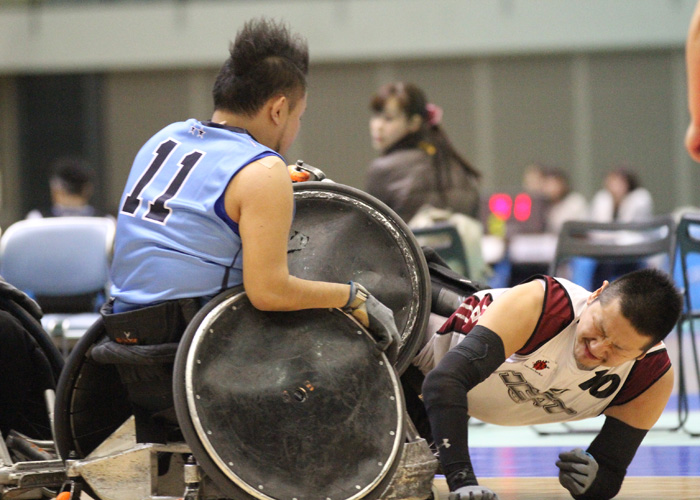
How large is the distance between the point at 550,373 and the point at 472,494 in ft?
1.62

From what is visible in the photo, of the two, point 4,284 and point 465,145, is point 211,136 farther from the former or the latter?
point 465,145

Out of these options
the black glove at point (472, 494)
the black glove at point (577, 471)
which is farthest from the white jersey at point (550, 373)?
the black glove at point (472, 494)

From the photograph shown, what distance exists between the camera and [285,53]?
231 cm

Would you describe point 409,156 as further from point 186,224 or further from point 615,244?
point 186,224

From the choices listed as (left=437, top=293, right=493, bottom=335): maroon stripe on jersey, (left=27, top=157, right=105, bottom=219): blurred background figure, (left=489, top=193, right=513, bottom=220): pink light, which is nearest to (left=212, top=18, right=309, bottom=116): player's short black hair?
(left=437, top=293, right=493, bottom=335): maroon stripe on jersey

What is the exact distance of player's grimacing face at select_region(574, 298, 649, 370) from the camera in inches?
94.4

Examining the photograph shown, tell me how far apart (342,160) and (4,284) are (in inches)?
410

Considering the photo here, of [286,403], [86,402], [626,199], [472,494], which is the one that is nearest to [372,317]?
[286,403]

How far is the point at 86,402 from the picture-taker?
2.39 meters

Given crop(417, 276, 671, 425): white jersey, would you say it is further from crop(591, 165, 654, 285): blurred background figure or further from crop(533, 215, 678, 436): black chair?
crop(591, 165, 654, 285): blurred background figure

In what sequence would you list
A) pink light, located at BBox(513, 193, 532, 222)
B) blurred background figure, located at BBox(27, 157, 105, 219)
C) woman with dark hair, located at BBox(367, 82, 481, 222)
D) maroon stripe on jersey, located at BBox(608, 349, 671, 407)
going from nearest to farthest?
maroon stripe on jersey, located at BBox(608, 349, 671, 407), woman with dark hair, located at BBox(367, 82, 481, 222), blurred background figure, located at BBox(27, 157, 105, 219), pink light, located at BBox(513, 193, 532, 222)

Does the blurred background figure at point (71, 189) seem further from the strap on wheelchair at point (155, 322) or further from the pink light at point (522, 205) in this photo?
the strap on wheelchair at point (155, 322)

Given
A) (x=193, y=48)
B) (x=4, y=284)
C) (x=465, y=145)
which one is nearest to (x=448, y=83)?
(x=465, y=145)

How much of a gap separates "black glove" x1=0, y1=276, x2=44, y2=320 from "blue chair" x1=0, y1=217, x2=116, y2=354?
6.30 feet
